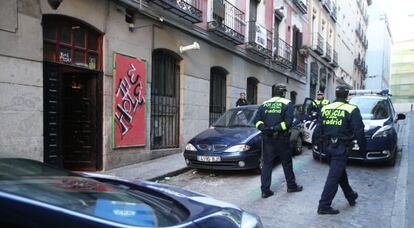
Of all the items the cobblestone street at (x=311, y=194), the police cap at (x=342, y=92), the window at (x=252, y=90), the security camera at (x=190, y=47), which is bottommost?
the cobblestone street at (x=311, y=194)

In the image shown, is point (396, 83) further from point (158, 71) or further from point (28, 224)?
point (28, 224)

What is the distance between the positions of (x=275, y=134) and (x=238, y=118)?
2936mm

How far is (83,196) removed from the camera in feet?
7.76

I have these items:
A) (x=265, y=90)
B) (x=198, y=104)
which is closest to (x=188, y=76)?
(x=198, y=104)

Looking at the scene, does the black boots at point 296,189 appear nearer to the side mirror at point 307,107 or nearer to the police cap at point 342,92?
the police cap at point 342,92

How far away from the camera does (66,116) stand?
925 cm

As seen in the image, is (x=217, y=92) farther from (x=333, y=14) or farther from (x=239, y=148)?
(x=333, y=14)

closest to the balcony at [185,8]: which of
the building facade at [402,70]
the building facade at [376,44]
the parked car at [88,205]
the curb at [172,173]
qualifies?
the curb at [172,173]

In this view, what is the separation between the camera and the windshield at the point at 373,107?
9977 millimetres

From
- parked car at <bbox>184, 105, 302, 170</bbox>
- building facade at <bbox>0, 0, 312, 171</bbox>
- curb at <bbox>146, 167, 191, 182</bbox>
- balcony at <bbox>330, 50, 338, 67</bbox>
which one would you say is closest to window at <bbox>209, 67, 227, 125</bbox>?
building facade at <bbox>0, 0, 312, 171</bbox>

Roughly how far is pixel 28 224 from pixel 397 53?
84.0 m

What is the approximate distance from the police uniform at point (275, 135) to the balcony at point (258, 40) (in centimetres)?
979

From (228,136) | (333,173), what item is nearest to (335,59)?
(228,136)

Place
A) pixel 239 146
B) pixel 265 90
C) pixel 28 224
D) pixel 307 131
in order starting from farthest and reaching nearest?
pixel 265 90, pixel 307 131, pixel 239 146, pixel 28 224
